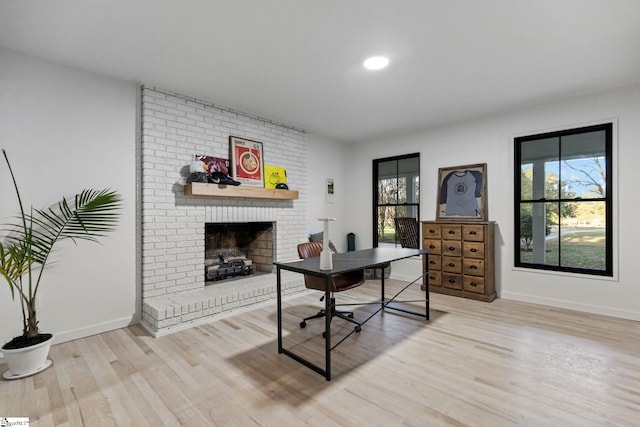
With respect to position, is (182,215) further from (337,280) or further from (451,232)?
(451,232)

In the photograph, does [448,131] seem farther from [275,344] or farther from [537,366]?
[275,344]

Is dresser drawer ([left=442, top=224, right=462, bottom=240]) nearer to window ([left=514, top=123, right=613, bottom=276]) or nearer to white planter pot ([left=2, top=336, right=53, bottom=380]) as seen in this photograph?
window ([left=514, top=123, right=613, bottom=276])

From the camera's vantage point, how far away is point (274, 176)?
171 inches

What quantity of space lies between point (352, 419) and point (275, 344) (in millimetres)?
1127

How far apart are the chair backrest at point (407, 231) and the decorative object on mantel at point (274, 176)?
2.05m

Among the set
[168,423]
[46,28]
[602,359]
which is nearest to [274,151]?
[46,28]

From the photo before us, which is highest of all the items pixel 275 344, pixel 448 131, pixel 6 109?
pixel 448 131

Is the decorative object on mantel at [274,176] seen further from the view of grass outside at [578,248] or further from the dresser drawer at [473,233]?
the view of grass outside at [578,248]

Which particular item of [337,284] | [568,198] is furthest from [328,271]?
[568,198]

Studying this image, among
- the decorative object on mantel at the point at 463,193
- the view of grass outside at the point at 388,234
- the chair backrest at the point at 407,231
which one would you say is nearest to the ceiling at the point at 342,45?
the decorative object on mantel at the point at 463,193

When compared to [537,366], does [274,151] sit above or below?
above

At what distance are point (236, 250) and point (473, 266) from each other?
10.9 ft

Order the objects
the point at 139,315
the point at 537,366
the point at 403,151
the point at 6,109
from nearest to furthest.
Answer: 1. the point at 537,366
2. the point at 6,109
3. the point at 139,315
4. the point at 403,151

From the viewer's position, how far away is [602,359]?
2.32 metres
